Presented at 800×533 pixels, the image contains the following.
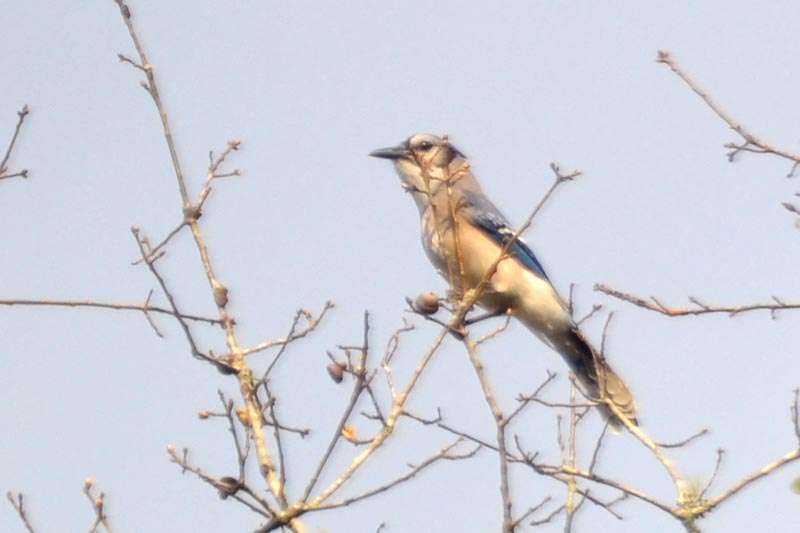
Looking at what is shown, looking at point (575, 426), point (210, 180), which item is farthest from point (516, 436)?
point (210, 180)

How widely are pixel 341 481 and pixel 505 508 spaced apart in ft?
1.75

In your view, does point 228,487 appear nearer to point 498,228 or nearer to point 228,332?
point 228,332

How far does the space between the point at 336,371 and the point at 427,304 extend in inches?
39.3

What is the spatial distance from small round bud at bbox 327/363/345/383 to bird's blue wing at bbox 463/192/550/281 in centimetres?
306

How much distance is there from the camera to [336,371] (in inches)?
203

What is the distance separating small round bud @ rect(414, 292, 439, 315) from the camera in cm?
602

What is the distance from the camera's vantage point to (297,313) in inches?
201

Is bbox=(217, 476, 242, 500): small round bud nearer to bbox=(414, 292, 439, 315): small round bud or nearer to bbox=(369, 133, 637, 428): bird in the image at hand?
bbox=(414, 292, 439, 315): small round bud

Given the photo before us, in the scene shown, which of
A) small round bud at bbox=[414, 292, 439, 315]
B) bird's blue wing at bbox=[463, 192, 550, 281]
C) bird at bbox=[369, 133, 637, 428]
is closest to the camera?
small round bud at bbox=[414, 292, 439, 315]

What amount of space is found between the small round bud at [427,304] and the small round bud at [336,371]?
0.89 meters

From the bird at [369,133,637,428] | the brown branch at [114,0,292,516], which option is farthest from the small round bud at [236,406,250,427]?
the bird at [369,133,637,428]

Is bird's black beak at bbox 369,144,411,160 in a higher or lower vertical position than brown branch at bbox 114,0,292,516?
higher

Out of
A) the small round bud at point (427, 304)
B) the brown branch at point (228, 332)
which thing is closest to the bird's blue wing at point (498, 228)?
the small round bud at point (427, 304)

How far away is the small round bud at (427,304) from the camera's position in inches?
237
